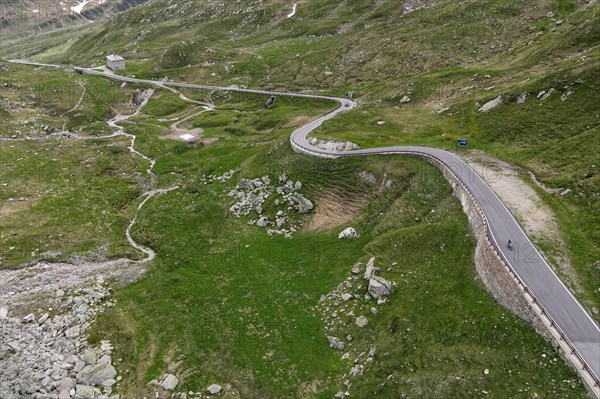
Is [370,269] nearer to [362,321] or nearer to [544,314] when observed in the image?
[362,321]

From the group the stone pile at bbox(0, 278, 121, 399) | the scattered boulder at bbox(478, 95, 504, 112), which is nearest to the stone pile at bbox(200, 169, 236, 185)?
the stone pile at bbox(0, 278, 121, 399)

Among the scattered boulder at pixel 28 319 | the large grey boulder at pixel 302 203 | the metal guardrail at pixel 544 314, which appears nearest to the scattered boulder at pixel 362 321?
the metal guardrail at pixel 544 314

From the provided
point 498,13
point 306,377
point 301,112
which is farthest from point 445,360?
point 498,13

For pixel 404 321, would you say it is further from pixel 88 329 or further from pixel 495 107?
pixel 495 107

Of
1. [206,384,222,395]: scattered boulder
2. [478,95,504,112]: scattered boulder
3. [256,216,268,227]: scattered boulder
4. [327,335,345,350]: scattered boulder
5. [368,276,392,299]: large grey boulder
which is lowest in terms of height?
[327,335,345,350]: scattered boulder

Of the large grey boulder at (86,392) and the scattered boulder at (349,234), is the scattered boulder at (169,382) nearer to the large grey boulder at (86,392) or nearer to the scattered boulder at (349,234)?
the large grey boulder at (86,392)

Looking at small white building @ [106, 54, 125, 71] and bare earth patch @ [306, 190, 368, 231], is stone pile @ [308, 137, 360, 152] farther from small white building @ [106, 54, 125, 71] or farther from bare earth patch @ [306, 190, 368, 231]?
small white building @ [106, 54, 125, 71]

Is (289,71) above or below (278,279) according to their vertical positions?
above

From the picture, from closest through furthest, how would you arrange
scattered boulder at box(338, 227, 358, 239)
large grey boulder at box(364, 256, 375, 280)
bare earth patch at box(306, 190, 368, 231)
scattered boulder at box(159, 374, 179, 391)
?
scattered boulder at box(159, 374, 179, 391), large grey boulder at box(364, 256, 375, 280), scattered boulder at box(338, 227, 358, 239), bare earth patch at box(306, 190, 368, 231)
